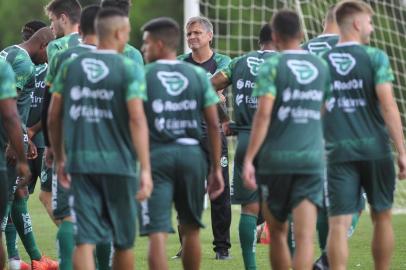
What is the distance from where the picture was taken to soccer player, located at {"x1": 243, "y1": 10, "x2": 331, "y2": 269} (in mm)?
8805

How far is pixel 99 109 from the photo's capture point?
8.40 meters

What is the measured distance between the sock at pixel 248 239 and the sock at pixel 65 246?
177 cm

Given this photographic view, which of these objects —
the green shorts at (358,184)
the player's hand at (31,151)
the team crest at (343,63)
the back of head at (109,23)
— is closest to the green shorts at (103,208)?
the back of head at (109,23)

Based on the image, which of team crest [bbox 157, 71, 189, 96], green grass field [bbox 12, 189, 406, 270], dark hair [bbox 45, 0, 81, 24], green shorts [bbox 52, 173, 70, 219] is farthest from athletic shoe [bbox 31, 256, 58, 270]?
team crest [bbox 157, 71, 189, 96]

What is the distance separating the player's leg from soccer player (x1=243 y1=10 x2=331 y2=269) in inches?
28.5

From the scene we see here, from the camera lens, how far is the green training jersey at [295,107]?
8.81 m

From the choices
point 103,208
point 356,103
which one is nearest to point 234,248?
point 356,103

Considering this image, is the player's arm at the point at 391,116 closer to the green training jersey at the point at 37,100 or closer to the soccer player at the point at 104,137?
the soccer player at the point at 104,137

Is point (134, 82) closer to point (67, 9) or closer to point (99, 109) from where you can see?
point (99, 109)

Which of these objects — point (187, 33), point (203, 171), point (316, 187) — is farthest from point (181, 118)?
point (187, 33)

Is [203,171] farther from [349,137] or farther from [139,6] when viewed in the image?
[139,6]

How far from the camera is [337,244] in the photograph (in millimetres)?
9414

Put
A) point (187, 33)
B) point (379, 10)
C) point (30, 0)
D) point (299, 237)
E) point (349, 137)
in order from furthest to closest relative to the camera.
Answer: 1. point (30, 0)
2. point (379, 10)
3. point (187, 33)
4. point (349, 137)
5. point (299, 237)

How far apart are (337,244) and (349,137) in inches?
32.1
